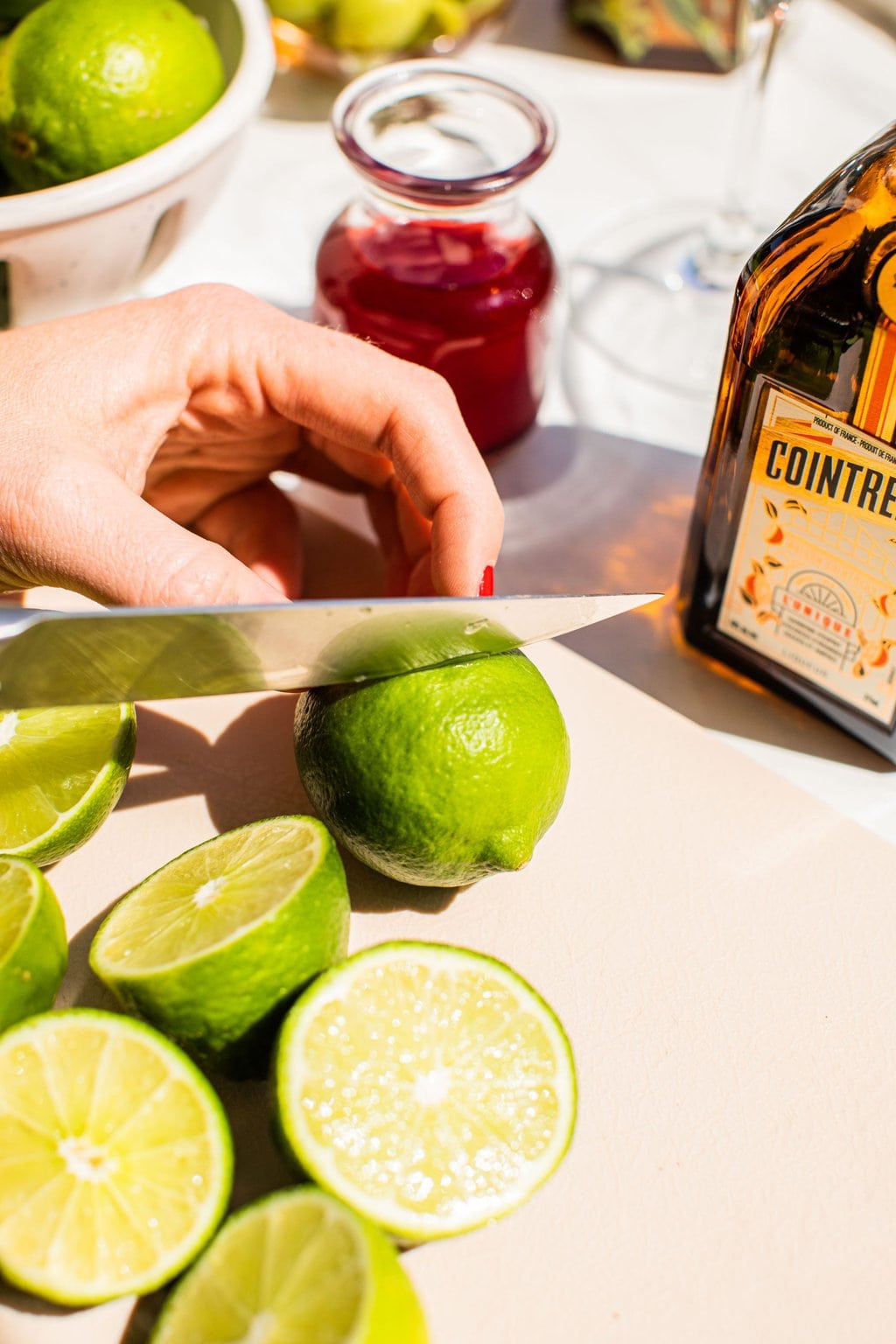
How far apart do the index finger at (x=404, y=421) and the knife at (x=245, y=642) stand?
77 millimetres

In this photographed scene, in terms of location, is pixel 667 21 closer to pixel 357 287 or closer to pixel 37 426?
pixel 357 287

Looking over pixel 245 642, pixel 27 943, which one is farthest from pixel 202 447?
pixel 27 943

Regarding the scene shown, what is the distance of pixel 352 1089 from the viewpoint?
67 centimetres

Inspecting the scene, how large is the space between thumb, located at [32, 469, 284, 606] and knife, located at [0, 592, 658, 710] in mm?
28

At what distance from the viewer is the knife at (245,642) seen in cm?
67

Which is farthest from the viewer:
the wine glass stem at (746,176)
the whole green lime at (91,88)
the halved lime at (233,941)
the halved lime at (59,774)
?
the wine glass stem at (746,176)

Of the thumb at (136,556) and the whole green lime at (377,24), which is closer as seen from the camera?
the thumb at (136,556)

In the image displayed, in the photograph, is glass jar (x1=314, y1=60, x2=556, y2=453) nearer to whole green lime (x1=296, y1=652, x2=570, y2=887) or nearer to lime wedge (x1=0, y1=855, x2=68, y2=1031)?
whole green lime (x1=296, y1=652, x2=570, y2=887)

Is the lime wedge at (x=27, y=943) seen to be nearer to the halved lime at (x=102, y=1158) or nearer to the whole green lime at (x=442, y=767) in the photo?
the halved lime at (x=102, y=1158)

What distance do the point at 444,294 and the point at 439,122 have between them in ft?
0.64

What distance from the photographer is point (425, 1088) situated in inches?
26.6

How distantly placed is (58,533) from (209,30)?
0.62 m

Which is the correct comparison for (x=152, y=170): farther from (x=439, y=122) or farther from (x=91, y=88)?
(x=439, y=122)

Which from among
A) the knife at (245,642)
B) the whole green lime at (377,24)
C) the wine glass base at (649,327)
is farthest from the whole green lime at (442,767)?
the whole green lime at (377,24)
